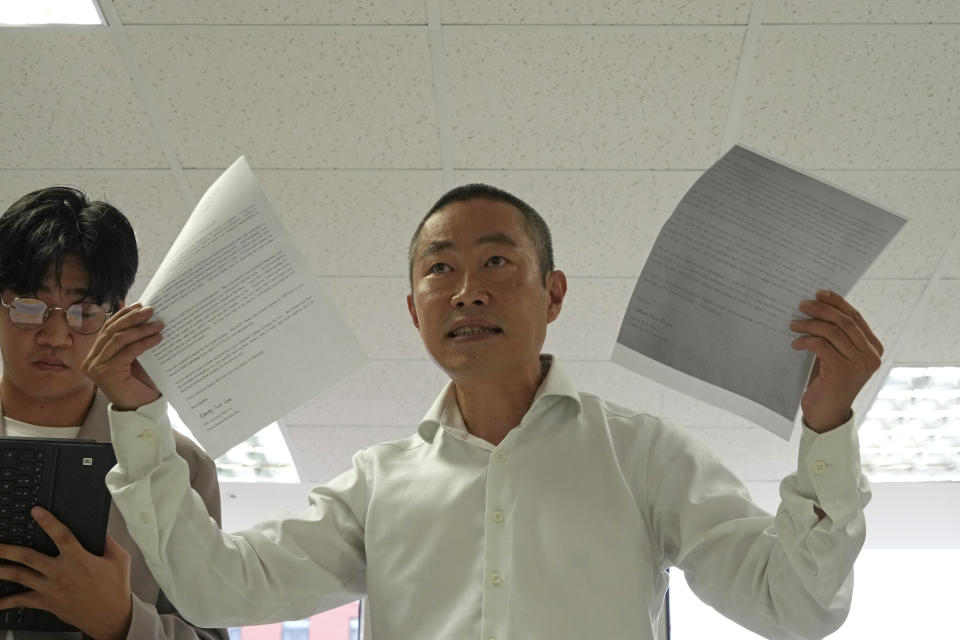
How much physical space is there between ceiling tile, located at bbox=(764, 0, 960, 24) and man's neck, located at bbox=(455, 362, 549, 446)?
1431mm

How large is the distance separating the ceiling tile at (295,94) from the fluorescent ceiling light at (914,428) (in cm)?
201

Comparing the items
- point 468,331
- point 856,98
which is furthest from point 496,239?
point 856,98

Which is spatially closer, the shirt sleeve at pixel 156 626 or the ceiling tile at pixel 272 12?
the shirt sleeve at pixel 156 626

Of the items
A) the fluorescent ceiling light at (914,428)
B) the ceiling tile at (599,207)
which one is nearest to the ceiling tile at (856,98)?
the ceiling tile at (599,207)

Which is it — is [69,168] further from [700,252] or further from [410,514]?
[700,252]

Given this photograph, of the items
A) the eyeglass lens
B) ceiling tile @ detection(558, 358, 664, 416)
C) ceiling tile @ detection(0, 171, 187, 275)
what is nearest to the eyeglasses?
the eyeglass lens

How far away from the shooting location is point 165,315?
134 centimetres

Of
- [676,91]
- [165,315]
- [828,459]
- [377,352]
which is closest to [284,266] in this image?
[165,315]

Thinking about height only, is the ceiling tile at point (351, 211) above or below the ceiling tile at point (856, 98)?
below

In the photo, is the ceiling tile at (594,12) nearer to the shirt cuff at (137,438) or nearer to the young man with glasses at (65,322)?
the young man with glasses at (65,322)

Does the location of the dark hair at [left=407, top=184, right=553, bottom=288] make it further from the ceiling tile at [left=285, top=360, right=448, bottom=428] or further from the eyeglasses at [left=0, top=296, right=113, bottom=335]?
the ceiling tile at [left=285, top=360, right=448, bottom=428]

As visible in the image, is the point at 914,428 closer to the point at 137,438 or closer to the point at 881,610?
the point at 881,610

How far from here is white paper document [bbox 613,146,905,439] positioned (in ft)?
4.35

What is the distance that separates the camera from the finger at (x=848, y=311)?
1277 mm
